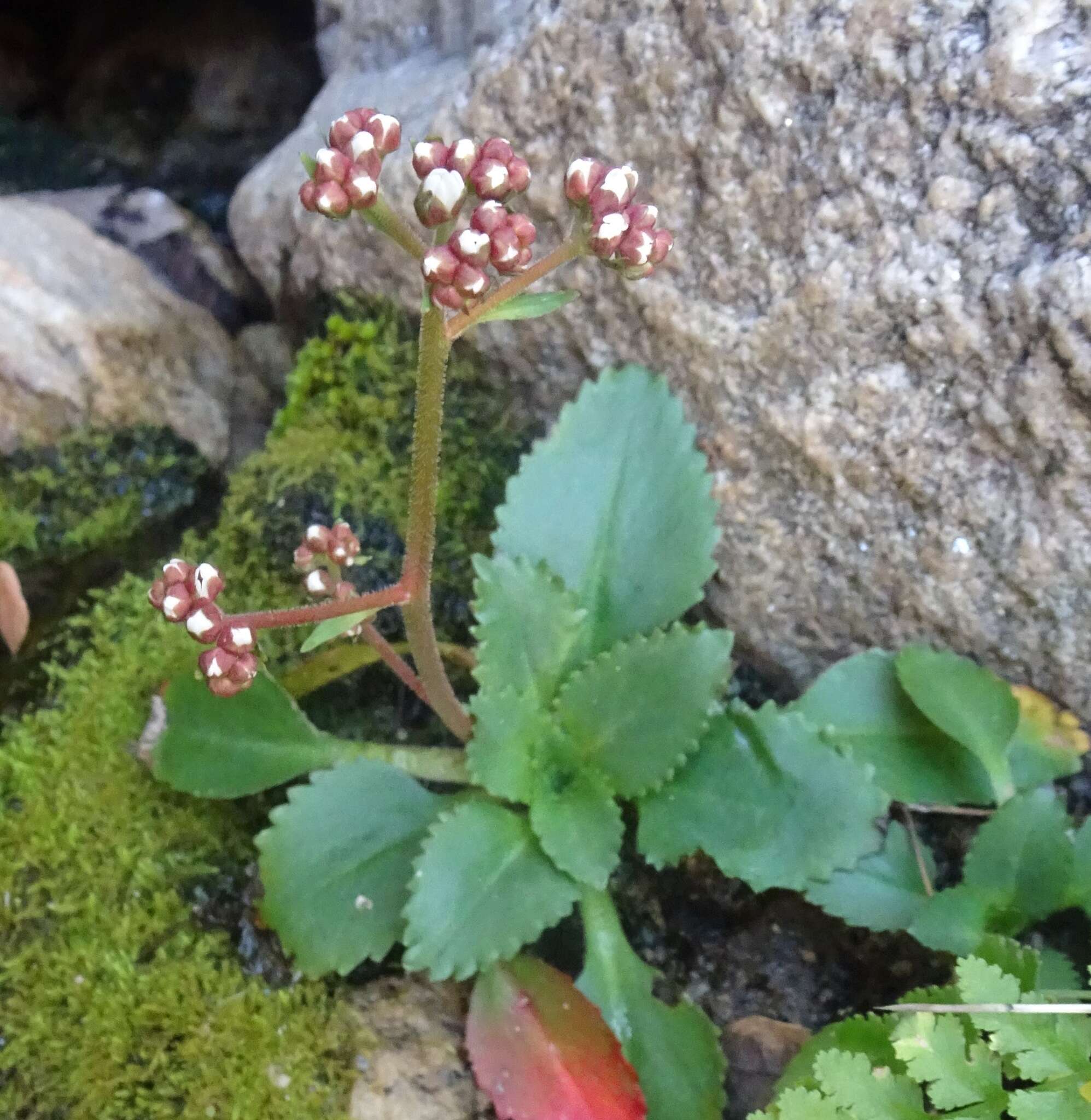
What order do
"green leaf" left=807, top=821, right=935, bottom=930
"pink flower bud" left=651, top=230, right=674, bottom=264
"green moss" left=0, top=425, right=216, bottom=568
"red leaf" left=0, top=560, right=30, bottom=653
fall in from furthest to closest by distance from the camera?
"green moss" left=0, top=425, right=216, bottom=568 → "red leaf" left=0, top=560, right=30, bottom=653 → "green leaf" left=807, top=821, right=935, bottom=930 → "pink flower bud" left=651, top=230, right=674, bottom=264

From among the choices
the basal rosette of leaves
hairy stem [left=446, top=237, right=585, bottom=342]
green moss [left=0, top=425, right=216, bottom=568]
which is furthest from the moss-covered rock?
hairy stem [left=446, top=237, right=585, bottom=342]

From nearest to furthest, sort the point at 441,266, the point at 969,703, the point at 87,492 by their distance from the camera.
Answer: the point at 441,266 < the point at 969,703 < the point at 87,492

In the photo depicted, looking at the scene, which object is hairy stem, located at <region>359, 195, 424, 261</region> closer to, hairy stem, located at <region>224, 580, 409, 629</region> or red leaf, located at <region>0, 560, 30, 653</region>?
hairy stem, located at <region>224, 580, 409, 629</region>

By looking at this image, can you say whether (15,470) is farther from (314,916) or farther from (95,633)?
(314,916)

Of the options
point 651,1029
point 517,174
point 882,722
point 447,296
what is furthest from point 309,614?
point 882,722

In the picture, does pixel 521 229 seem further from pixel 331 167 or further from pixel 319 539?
pixel 319 539
